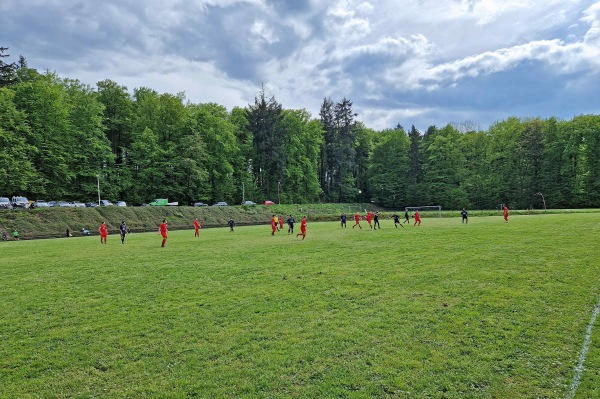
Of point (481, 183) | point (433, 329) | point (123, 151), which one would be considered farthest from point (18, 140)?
point (481, 183)

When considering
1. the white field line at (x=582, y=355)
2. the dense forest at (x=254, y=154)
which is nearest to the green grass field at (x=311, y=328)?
the white field line at (x=582, y=355)

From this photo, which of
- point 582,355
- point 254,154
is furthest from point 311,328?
point 254,154

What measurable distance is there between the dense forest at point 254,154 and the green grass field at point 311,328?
4555cm

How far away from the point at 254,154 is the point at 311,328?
71.2 m

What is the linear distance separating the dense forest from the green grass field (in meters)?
45.6

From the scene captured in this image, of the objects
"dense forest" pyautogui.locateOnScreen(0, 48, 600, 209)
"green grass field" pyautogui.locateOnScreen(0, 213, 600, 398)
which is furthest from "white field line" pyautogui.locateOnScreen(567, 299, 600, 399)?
"dense forest" pyautogui.locateOnScreen(0, 48, 600, 209)

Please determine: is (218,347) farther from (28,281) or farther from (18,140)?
(18,140)

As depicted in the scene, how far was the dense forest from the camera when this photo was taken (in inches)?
2090

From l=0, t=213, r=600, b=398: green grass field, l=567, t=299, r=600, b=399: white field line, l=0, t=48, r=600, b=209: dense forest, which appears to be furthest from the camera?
l=0, t=48, r=600, b=209: dense forest

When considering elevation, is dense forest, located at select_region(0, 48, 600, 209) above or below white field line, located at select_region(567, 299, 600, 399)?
above

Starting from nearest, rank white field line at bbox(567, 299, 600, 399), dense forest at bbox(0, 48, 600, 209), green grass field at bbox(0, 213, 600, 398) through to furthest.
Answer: white field line at bbox(567, 299, 600, 399) < green grass field at bbox(0, 213, 600, 398) < dense forest at bbox(0, 48, 600, 209)

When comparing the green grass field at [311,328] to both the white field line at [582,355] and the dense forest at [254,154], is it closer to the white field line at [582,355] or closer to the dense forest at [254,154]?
the white field line at [582,355]

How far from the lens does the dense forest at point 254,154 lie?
174 ft

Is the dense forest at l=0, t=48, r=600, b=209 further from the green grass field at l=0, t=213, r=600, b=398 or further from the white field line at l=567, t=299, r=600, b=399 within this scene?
the white field line at l=567, t=299, r=600, b=399
